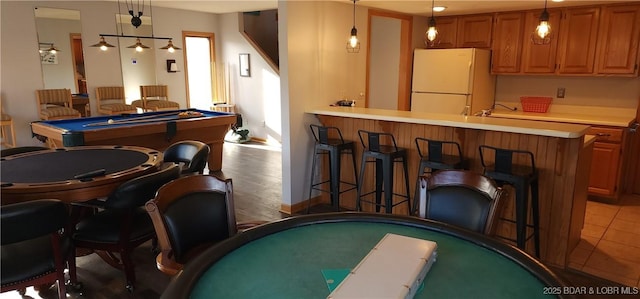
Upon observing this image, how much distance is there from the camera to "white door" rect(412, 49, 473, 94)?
5.11 meters

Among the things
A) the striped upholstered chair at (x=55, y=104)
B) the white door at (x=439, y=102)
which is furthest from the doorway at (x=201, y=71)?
the white door at (x=439, y=102)

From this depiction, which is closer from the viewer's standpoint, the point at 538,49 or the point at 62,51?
the point at 538,49

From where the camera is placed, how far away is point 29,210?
6.68 ft

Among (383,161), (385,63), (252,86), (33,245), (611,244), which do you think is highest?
(385,63)

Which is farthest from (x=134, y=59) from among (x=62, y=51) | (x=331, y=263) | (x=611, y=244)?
(x=611, y=244)

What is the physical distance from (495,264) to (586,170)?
90.5 inches

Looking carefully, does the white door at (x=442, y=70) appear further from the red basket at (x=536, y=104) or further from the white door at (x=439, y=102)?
the red basket at (x=536, y=104)

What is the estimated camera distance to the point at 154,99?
315 inches

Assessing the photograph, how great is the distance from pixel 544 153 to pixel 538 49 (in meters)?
2.51

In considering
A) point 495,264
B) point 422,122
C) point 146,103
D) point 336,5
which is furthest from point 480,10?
point 146,103

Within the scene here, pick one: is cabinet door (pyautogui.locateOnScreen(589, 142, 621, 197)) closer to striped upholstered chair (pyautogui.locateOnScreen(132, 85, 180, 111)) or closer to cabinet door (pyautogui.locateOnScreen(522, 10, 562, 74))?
cabinet door (pyautogui.locateOnScreen(522, 10, 562, 74))

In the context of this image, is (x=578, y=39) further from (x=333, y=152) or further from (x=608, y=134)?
(x=333, y=152)

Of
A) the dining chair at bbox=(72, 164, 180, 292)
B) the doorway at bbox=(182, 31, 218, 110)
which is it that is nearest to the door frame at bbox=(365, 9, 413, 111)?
the dining chair at bbox=(72, 164, 180, 292)

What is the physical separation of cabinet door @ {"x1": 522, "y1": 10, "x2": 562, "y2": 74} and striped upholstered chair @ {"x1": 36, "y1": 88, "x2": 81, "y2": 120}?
21.8 feet
